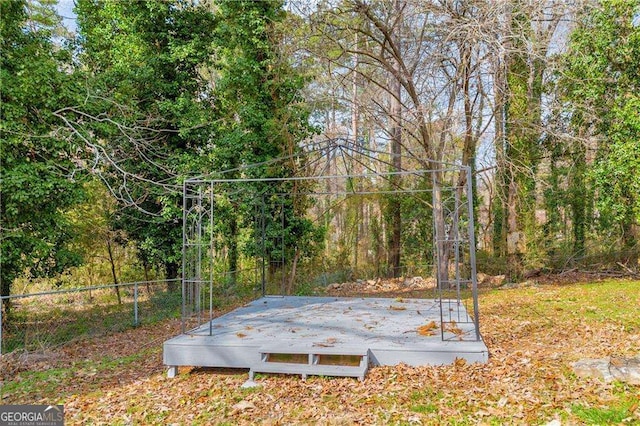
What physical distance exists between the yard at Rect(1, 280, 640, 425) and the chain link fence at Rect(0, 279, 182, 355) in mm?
1271

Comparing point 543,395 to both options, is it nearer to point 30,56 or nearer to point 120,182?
point 30,56

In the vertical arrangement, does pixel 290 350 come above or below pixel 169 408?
above

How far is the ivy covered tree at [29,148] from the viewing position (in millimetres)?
8023

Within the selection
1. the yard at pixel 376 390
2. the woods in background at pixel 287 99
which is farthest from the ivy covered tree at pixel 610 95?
the yard at pixel 376 390

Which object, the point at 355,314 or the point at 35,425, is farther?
the point at 355,314

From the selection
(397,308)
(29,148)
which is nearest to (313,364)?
(397,308)

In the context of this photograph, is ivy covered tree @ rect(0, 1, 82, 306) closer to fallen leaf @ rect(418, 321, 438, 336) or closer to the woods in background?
the woods in background

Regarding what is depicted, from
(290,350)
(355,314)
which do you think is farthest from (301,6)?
(290,350)

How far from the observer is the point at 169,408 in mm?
4523

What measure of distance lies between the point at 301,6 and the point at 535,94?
7.28m

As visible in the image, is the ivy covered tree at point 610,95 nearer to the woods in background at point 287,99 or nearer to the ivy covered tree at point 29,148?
the woods in background at point 287,99
